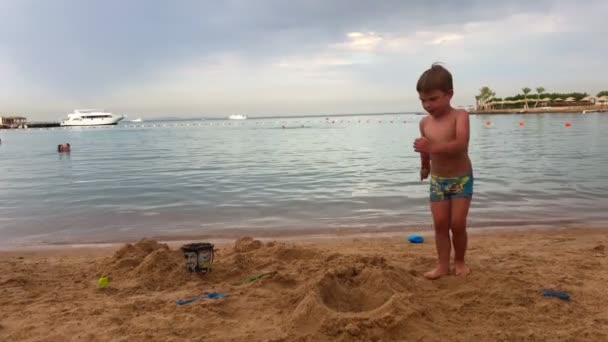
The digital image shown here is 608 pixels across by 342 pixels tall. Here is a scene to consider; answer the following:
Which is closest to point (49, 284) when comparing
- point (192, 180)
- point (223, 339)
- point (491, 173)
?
point (223, 339)

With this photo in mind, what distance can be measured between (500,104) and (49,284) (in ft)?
475

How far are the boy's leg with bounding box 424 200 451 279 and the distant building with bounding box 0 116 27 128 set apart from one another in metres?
138

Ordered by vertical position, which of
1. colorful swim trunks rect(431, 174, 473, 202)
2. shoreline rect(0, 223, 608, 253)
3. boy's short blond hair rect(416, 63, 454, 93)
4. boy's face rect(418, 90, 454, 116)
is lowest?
shoreline rect(0, 223, 608, 253)

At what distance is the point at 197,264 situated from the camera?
13.7 feet

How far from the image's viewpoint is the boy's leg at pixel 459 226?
3939 mm

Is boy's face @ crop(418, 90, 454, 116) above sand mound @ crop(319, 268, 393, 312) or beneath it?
above

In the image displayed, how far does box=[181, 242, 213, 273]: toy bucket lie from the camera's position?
4.16m

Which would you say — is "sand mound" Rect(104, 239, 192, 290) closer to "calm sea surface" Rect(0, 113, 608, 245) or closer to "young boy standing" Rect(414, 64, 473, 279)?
"young boy standing" Rect(414, 64, 473, 279)

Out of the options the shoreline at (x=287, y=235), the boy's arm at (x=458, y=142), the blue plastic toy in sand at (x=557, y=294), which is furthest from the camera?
the shoreline at (x=287, y=235)

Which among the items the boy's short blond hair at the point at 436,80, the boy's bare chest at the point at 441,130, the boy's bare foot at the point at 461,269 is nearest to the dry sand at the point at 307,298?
the boy's bare foot at the point at 461,269

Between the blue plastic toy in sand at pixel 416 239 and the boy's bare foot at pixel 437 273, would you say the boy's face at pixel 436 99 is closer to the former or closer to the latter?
the boy's bare foot at pixel 437 273

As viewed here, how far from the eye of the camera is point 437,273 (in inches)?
157

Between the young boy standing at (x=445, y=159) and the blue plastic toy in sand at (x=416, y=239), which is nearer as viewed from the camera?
the young boy standing at (x=445, y=159)

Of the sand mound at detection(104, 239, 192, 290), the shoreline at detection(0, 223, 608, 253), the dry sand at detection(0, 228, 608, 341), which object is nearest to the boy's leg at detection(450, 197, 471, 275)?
the dry sand at detection(0, 228, 608, 341)
